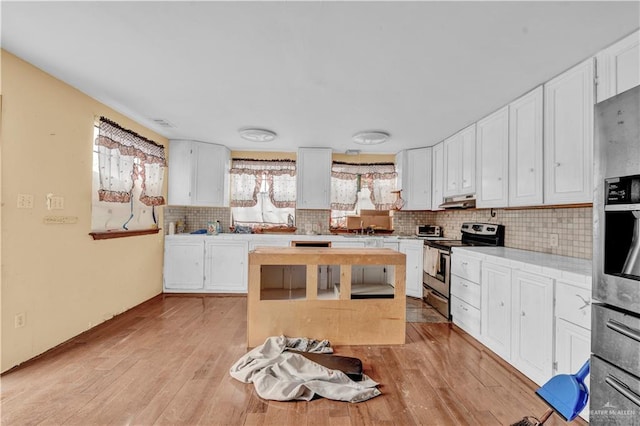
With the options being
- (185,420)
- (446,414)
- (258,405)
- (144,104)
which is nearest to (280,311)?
(258,405)

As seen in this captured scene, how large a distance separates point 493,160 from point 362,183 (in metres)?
2.42

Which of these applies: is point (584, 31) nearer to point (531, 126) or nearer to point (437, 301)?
point (531, 126)

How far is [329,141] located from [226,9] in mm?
2957

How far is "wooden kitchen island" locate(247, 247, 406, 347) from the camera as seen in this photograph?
2646 millimetres

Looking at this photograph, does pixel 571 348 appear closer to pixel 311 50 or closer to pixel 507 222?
pixel 507 222

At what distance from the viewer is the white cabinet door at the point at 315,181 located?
492cm

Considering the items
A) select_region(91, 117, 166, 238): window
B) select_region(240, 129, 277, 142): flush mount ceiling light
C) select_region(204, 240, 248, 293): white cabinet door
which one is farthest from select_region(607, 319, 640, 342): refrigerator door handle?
select_region(91, 117, 166, 238): window

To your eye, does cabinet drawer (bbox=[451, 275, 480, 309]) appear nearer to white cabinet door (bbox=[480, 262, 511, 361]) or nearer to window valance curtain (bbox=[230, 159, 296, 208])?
white cabinet door (bbox=[480, 262, 511, 361])

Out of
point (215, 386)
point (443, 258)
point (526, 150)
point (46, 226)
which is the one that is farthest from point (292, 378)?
point (526, 150)

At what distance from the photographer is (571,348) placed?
1812 millimetres

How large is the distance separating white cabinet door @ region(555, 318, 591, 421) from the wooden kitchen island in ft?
3.83

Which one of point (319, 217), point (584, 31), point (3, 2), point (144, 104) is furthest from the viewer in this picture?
point (319, 217)

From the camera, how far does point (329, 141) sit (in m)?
4.52

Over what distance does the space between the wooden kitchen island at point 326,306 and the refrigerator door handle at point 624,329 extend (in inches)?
60.0
